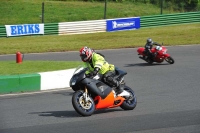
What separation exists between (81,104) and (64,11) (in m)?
30.3

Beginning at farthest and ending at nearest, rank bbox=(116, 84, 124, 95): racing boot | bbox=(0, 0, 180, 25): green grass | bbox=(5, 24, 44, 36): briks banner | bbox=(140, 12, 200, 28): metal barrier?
1. bbox=(0, 0, 180, 25): green grass
2. bbox=(140, 12, 200, 28): metal barrier
3. bbox=(5, 24, 44, 36): briks banner
4. bbox=(116, 84, 124, 95): racing boot

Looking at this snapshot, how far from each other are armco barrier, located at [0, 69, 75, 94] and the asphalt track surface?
0.36 metres

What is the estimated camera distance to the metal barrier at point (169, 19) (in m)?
34.7

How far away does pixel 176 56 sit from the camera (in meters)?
22.1

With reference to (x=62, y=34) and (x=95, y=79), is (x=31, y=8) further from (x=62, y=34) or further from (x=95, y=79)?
(x=95, y=79)

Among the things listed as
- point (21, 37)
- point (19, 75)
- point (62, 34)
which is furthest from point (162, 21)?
point (19, 75)

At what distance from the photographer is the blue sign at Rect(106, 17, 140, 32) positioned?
33344 mm

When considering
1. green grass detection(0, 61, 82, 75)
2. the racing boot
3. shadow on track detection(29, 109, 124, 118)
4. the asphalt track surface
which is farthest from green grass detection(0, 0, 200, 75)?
the racing boot

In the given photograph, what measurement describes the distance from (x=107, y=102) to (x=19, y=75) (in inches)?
168

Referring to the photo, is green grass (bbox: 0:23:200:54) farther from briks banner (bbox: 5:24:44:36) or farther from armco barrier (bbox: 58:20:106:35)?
armco barrier (bbox: 58:20:106:35)

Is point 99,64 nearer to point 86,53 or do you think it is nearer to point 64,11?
point 86,53

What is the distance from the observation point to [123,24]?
1329 inches

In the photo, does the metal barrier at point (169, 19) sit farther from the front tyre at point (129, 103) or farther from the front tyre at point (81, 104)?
the front tyre at point (81, 104)

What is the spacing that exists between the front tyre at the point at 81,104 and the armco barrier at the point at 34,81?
4.13 metres
